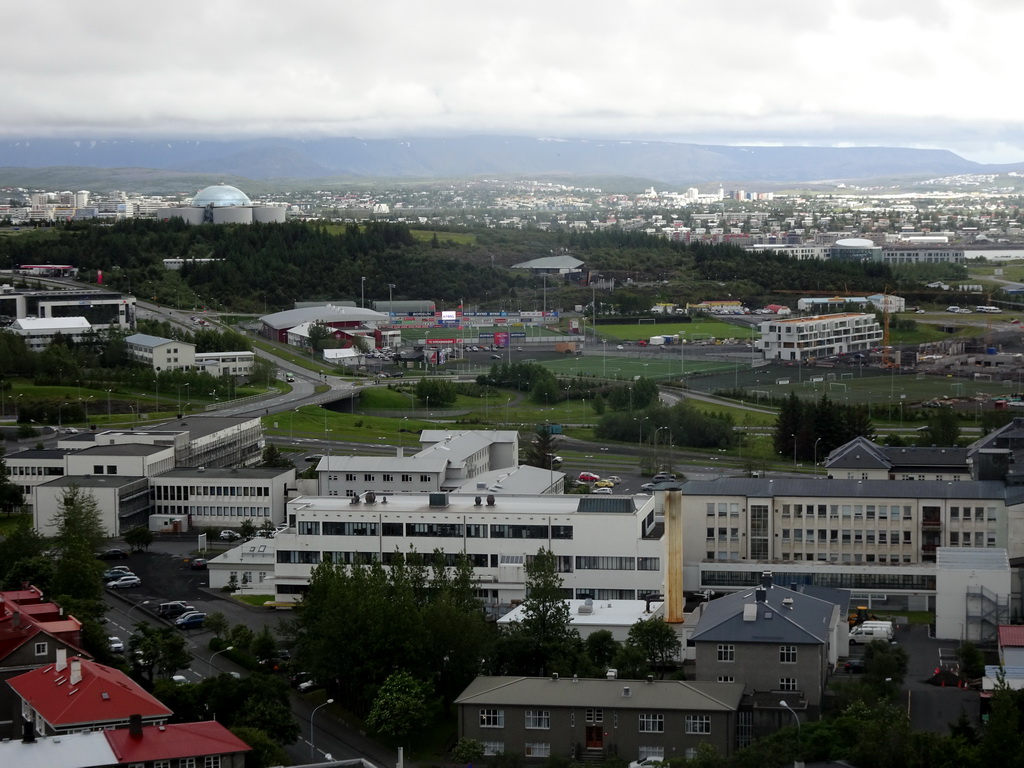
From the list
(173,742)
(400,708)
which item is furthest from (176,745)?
(400,708)

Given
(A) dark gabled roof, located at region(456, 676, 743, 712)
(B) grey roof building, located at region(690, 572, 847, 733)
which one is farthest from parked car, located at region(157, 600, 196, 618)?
(B) grey roof building, located at region(690, 572, 847, 733)

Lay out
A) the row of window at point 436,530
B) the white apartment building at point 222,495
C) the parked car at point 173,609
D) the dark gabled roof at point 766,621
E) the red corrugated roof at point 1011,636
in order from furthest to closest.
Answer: the white apartment building at point 222,495 < the row of window at point 436,530 < the parked car at point 173,609 < the red corrugated roof at point 1011,636 < the dark gabled roof at point 766,621

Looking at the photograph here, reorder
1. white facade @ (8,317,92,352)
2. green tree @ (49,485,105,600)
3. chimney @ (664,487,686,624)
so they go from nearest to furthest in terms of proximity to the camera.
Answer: green tree @ (49,485,105,600), chimney @ (664,487,686,624), white facade @ (8,317,92,352)

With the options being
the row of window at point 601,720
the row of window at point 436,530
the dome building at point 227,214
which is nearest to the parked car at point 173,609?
the row of window at point 436,530

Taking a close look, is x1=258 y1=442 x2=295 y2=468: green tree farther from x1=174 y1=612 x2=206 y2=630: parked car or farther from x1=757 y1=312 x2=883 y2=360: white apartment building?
x1=757 y1=312 x2=883 y2=360: white apartment building

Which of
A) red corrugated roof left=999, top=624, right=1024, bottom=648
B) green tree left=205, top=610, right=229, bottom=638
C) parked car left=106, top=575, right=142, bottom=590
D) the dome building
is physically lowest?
parked car left=106, top=575, right=142, bottom=590

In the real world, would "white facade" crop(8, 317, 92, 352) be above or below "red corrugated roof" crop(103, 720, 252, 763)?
above

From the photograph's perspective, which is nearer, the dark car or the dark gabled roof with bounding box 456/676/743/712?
the dark gabled roof with bounding box 456/676/743/712

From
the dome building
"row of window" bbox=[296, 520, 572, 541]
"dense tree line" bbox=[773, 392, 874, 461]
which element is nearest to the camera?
"row of window" bbox=[296, 520, 572, 541]

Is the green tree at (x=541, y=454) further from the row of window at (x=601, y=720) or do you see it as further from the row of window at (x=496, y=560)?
the row of window at (x=601, y=720)
